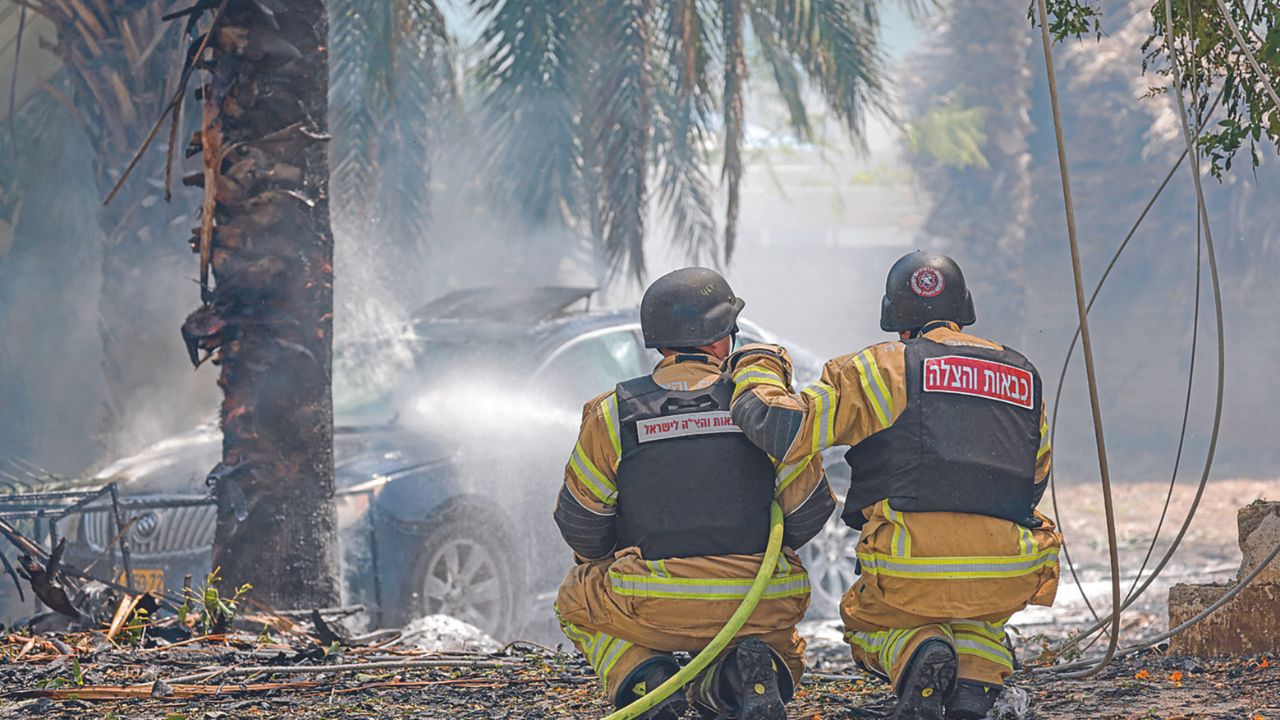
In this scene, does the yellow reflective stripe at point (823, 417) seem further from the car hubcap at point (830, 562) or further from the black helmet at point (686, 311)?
the car hubcap at point (830, 562)

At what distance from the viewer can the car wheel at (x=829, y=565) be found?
7844 mm

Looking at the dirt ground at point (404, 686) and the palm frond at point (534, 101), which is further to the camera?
the palm frond at point (534, 101)

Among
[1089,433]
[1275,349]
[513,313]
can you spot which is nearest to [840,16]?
[513,313]

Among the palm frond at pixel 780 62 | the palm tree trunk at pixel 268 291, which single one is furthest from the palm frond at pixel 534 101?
the palm tree trunk at pixel 268 291

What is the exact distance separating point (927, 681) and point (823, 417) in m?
0.74

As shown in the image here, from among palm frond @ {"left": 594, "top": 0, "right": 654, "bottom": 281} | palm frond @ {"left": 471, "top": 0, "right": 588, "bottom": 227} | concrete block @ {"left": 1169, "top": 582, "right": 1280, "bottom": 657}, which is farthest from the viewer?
palm frond @ {"left": 471, "top": 0, "right": 588, "bottom": 227}

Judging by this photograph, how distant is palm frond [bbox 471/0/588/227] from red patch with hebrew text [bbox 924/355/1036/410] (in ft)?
29.3

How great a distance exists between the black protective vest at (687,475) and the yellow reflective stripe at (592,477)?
0.19 ft

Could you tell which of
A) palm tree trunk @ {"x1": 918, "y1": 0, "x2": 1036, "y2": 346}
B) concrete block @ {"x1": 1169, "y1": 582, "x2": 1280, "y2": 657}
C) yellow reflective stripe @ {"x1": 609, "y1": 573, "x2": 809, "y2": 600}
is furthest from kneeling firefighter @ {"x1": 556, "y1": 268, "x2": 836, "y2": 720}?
palm tree trunk @ {"x1": 918, "y1": 0, "x2": 1036, "y2": 346}

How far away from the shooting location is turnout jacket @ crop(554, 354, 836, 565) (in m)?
3.52

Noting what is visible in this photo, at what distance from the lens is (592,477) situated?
140 inches

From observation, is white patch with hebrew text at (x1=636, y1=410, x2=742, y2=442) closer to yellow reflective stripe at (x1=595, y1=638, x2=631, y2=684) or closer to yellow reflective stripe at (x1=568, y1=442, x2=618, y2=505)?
yellow reflective stripe at (x1=568, y1=442, x2=618, y2=505)

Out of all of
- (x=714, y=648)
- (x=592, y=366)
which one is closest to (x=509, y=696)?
(x=714, y=648)

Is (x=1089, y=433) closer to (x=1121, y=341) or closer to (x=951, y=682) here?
(x=1121, y=341)
